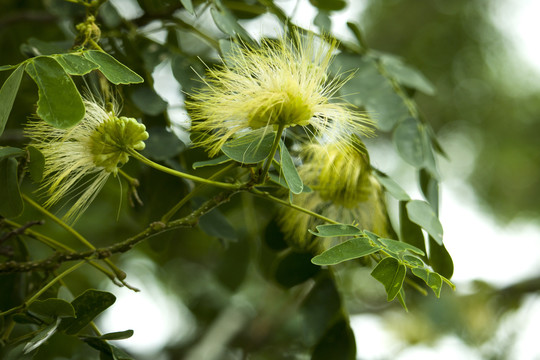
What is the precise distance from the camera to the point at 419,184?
117cm

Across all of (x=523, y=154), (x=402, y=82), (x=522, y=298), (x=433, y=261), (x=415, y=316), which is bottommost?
(x=415, y=316)

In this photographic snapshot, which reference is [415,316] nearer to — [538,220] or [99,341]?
[538,220]

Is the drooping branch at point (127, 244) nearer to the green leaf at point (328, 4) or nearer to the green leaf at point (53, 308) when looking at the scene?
the green leaf at point (53, 308)

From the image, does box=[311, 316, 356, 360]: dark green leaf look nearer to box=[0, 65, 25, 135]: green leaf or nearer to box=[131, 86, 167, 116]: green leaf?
box=[131, 86, 167, 116]: green leaf

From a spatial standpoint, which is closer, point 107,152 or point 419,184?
point 107,152

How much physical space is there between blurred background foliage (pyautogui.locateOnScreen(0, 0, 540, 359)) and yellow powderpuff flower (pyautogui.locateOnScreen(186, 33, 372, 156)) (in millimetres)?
151

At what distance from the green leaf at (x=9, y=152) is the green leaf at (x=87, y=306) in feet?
0.76

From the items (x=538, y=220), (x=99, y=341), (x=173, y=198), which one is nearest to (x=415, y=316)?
(x=538, y=220)

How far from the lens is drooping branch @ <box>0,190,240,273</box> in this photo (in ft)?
3.03

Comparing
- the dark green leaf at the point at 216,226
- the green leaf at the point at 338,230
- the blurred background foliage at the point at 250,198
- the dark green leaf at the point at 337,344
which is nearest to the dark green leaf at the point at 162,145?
the blurred background foliage at the point at 250,198

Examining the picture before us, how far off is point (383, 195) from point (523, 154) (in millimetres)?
2337

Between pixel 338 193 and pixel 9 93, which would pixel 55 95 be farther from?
pixel 338 193

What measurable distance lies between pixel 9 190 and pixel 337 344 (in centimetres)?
68

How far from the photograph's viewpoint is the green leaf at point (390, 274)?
0.85m
